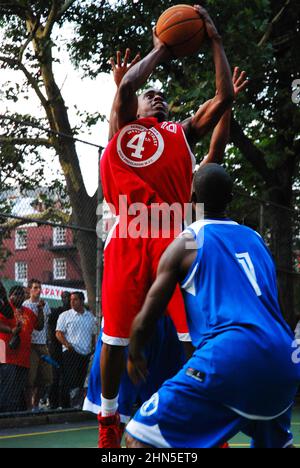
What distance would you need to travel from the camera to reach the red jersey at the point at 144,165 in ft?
16.7

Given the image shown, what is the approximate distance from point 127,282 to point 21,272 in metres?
5.03

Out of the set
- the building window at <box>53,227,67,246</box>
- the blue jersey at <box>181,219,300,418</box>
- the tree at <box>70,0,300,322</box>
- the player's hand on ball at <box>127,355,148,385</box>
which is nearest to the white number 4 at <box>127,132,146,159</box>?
the blue jersey at <box>181,219,300,418</box>

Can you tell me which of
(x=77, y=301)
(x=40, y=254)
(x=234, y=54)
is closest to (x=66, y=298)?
(x=77, y=301)

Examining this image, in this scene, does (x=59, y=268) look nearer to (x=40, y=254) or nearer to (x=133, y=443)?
(x=40, y=254)

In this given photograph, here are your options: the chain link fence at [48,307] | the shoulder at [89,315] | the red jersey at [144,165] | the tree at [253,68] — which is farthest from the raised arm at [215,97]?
the tree at [253,68]

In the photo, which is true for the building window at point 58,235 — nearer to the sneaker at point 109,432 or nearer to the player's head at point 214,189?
the sneaker at point 109,432

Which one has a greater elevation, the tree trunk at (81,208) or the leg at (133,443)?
the tree trunk at (81,208)

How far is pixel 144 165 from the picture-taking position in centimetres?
513

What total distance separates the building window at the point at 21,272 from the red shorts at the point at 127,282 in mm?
4742

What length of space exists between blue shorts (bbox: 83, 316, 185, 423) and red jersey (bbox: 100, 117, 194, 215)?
783 millimetres

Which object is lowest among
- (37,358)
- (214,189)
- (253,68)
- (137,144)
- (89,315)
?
(37,358)

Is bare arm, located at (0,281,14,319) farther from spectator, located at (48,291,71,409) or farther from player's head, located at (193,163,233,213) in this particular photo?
player's head, located at (193,163,233,213)

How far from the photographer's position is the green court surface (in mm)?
7453

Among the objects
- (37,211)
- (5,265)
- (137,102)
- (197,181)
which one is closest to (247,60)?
(37,211)
